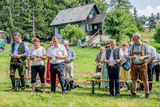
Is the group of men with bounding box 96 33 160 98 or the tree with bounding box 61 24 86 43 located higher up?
the tree with bounding box 61 24 86 43

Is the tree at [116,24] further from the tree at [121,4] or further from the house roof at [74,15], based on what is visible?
the tree at [121,4]

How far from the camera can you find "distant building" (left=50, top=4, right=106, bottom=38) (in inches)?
1479

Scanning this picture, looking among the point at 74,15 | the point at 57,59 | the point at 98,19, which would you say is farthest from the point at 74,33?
the point at 57,59

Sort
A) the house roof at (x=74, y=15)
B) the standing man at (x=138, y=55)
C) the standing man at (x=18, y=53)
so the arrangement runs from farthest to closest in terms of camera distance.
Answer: the house roof at (x=74, y=15) → the standing man at (x=18, y=53) → the standing man at (x=138, y=55)

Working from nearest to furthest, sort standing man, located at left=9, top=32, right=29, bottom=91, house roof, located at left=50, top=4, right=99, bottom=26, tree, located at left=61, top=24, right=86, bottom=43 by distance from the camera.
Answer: standing man, located at left=9, top=32, right=29, bottom=91, tree, located at left=61, top=24, right=86, bottom=43, house roof, located at left=50, top=4, right=99, bottom=26

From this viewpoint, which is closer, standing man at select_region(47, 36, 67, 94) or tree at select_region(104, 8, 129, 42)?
standing man at select_region(47, 36, 67, 94)

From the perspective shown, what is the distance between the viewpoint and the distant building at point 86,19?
37.6 m

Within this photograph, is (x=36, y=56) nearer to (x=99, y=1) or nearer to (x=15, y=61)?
(x=15, y=61)

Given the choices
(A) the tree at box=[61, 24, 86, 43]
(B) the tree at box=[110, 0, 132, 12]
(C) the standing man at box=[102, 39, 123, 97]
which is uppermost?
(B) the tree at box=[110, 0, 132, 12]

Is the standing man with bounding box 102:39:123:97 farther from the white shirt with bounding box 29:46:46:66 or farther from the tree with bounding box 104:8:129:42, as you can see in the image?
the tree with bounding box 104:8:129:42

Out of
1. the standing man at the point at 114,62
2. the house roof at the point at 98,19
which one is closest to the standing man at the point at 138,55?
the standing man at the point at 114,62

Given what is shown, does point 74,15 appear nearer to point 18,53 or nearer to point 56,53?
point 18,53

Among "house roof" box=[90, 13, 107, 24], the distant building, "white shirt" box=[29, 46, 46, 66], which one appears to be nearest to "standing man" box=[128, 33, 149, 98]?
"white shirt" box=[29, 46, 46, 66]

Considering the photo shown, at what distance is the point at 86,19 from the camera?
3784cm
